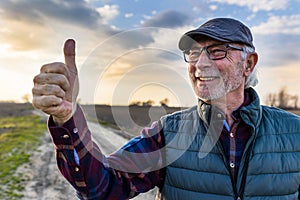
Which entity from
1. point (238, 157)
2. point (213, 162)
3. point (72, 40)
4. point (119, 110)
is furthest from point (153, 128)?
point (72, 40)

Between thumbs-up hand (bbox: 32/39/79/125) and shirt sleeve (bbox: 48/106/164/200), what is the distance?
0.12 m

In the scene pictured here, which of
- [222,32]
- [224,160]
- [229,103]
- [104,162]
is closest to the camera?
[104,162]

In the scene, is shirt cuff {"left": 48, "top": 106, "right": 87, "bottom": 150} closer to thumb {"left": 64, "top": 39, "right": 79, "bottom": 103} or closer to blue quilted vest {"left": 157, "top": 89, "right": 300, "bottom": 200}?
thumb {"left": 64, "top": 39, "right": 79, "bottom": 103}

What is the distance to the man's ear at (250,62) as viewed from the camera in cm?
233

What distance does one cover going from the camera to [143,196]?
6.71 metres

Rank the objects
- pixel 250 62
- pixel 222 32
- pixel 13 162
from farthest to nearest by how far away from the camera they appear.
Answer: pixel 13 162
pixel 250 62
pixel 222 32

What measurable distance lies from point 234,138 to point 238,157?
0.43 ft

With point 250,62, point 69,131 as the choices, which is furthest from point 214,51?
point 69,131

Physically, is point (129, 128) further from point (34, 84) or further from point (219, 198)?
point (34, 84)

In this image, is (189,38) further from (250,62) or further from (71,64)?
(71,64)

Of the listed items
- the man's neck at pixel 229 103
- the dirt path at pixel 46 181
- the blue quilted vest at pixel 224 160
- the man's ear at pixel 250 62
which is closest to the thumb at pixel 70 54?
the blue quilted vest at pixel 224 160

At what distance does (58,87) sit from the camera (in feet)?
4.44

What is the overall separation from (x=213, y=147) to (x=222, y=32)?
2.41ft

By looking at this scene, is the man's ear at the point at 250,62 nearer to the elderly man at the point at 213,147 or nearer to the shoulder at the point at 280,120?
the elderly man at the point at 213,147
